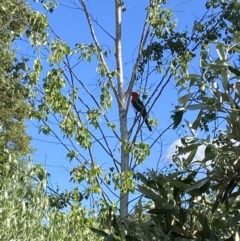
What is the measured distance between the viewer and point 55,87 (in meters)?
7.93

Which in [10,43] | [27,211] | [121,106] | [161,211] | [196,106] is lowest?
[161,211]

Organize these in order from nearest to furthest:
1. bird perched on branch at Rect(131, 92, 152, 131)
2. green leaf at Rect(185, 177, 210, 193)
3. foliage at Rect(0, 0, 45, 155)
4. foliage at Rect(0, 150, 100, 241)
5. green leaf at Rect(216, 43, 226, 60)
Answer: green leaf at Rect(185, 177, 210, 193) < green leaf at Rect(216, 43, 226, 60) < foliage at Rect(0, 150, 100, 241) < foliage at Rect(0, 0, 45, 155) < bird perched on branch at Rect(131, 92, 152, 131)

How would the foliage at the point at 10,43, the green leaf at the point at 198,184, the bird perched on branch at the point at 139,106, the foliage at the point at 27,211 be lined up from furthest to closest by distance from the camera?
1. the bird perched on branch at the point at 139,106
2. the foliage at the point at 10,43
3. the foliage at the point at 27,211
4. the green leaf at the point at 198,184

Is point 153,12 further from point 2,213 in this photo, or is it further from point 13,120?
point 13,120

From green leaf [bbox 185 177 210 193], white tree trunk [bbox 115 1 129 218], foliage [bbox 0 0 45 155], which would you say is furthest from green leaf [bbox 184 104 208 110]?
white tree trunk [bbox 115 1 129 218]

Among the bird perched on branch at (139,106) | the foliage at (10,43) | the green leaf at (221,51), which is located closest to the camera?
the green leaf at (221,51)

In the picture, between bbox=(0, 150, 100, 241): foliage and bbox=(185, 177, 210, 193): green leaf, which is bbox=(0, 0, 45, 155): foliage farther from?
bbox=(185, 177, 210, 193): green leaf

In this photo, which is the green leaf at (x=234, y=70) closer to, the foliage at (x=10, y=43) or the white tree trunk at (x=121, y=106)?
the foliage at (x=10, y=43)

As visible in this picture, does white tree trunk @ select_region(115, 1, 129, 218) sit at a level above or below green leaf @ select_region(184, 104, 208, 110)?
above

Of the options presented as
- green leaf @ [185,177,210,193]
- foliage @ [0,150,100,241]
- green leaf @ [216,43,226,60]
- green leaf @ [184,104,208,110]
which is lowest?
green leaf @ [185,177,210,193]

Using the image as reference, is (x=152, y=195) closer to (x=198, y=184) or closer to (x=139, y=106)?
(x=198, y=184)

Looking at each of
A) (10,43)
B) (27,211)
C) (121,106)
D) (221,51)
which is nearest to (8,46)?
(10,43)

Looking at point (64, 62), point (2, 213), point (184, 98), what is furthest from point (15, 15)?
point (184, 98)

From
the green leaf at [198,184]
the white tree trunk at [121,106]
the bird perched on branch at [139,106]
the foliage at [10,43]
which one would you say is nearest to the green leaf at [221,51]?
the green leaf at [198,184]
